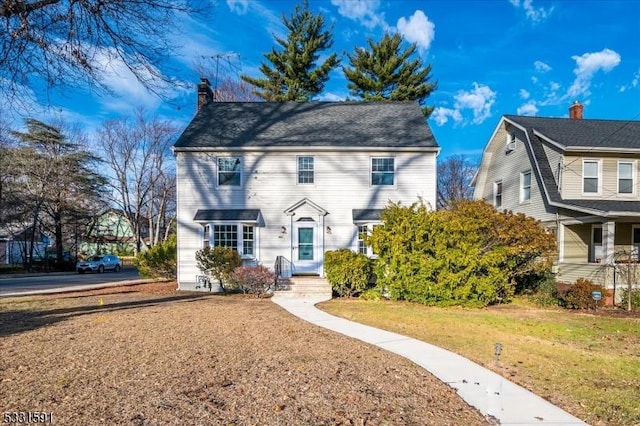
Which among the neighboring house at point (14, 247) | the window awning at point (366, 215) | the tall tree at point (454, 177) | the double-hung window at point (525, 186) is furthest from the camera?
the tall tree at point (454, 177)

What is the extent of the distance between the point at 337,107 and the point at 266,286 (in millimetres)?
Answer: 10085

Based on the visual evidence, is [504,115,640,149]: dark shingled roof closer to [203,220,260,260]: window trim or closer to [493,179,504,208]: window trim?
[493,179,504,208]: window trim

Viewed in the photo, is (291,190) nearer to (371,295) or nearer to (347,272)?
(347,272)

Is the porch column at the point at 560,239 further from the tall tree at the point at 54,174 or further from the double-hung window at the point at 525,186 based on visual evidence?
the tall tree at the point at 54,174

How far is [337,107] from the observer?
19.2 m

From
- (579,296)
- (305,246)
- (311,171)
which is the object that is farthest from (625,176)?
(305,246)

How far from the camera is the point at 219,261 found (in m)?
14.2

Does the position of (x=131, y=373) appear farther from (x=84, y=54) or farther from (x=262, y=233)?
(x=262, y=233)

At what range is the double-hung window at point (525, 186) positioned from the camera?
1869 cm

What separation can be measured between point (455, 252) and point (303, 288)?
5332 mm

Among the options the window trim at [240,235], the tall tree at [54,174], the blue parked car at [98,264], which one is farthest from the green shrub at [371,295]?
the tall tree at [54,174]

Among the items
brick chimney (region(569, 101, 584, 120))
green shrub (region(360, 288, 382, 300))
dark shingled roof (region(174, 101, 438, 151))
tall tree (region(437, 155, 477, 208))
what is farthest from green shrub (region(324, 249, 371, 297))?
tall tree (region(437, 155, 477, 208))

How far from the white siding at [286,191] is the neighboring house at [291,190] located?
0.04 metres

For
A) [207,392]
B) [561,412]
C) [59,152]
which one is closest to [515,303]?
[561,412]
